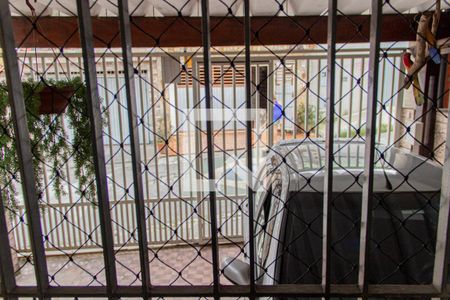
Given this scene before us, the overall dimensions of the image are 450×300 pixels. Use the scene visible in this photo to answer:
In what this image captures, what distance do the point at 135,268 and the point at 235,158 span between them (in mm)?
2006

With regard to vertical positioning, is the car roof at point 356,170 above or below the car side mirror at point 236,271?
above

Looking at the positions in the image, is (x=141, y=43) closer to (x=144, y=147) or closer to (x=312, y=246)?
(x=144, y=147)

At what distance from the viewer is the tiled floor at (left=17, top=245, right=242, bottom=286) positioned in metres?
3.26

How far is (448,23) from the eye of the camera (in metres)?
2.51

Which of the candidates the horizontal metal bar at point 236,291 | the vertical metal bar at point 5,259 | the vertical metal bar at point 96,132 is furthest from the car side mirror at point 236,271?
the vertical metal bar at point 5,259

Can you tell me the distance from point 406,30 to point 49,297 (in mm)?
2570

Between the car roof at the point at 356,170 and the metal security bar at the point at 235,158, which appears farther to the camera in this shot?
the car roof at the point at 356,170

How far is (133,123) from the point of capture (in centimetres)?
84

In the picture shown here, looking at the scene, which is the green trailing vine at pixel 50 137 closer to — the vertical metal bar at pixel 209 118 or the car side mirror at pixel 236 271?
the car side mirror at pixel 236 271

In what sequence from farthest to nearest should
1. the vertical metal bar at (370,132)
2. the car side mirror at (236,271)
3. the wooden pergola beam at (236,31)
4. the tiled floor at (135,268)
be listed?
1. the tiled floor at (135,268)
2. the wooden pergola beam at (236,31)
3. the car side mirror at (236,271)
4. the vertical metal bar at (370,132)

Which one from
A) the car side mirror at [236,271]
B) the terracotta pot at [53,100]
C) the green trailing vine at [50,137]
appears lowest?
the car side mirror at [236,271]

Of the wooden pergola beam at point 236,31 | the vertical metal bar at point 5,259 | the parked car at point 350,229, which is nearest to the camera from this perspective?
the vertical metal bar at point 5,259

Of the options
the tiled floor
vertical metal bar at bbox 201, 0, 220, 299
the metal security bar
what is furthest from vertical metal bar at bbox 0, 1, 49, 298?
the tiled floor

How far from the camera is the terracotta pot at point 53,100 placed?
157 centimetres
